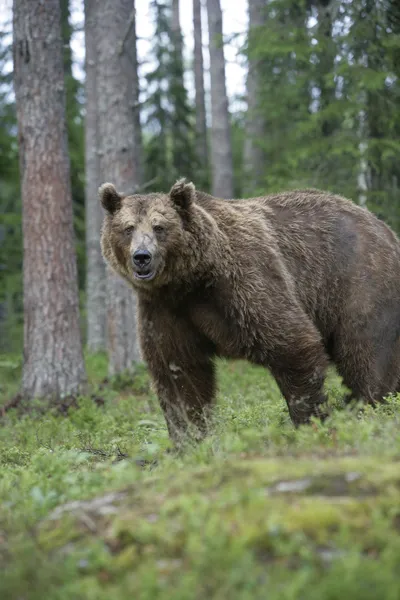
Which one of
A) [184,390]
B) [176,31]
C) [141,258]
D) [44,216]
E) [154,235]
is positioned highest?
[176,31]

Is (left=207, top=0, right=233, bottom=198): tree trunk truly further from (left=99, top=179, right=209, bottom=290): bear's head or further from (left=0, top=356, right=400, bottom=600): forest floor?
(left=0, top=356, right=400, bottom=600): forest floor

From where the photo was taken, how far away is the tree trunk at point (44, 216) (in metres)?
10.6

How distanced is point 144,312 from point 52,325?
4164 mm

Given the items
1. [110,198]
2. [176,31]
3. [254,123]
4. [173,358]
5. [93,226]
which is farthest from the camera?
[176,31]

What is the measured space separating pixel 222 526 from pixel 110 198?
4.36 meters

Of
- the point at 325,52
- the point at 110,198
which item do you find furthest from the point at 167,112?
the point at 110,198

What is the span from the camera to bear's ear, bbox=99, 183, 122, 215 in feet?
22.4

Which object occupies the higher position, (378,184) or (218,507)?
(378,184)

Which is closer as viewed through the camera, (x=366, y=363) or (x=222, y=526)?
(x=222, y=526)

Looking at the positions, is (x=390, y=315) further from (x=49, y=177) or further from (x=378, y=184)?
(x=378, y=184)

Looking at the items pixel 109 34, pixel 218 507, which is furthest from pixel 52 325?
pixel 218 507

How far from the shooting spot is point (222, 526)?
123 inches

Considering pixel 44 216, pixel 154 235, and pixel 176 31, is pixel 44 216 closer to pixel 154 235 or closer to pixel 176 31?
pixel 154 235

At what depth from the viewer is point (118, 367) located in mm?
12945
